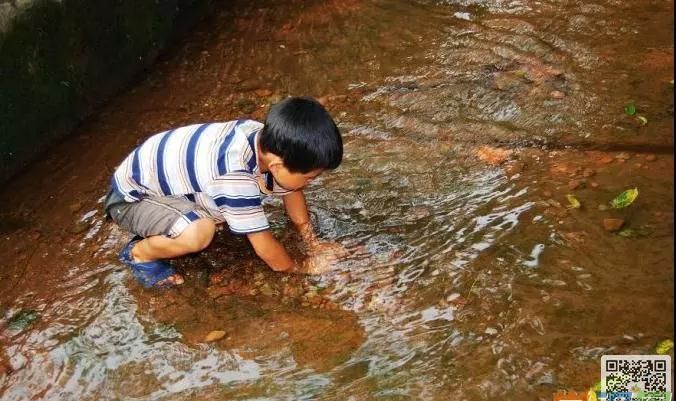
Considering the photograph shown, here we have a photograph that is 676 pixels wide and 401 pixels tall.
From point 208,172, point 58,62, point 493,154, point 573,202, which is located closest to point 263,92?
point 58,62

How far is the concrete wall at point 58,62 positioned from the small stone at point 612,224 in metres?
3.00

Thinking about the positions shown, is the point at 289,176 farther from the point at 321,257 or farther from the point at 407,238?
the point at 407,238

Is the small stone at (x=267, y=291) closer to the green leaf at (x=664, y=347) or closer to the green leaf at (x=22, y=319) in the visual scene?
the green leaf at (x=22, y=319)

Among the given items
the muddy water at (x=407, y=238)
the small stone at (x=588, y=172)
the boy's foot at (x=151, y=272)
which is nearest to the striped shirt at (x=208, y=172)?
Answer: the boy's foot at (x=151, y=272)

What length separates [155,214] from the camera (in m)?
2.71

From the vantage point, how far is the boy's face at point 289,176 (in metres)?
2.46

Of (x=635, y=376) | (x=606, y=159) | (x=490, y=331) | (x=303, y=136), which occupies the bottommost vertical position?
(x=635, y=376)

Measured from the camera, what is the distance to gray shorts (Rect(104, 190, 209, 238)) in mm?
2684

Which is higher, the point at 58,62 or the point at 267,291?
the point at 58,62

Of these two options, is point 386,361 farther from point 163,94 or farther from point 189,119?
point 163,94

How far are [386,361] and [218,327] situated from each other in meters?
0.73

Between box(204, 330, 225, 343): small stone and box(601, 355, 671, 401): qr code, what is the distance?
1437 millimetres

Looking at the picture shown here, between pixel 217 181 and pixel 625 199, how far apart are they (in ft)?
5.76

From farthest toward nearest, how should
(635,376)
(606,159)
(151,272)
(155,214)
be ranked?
(606,159), (151,272), (155,214), (635,376)
